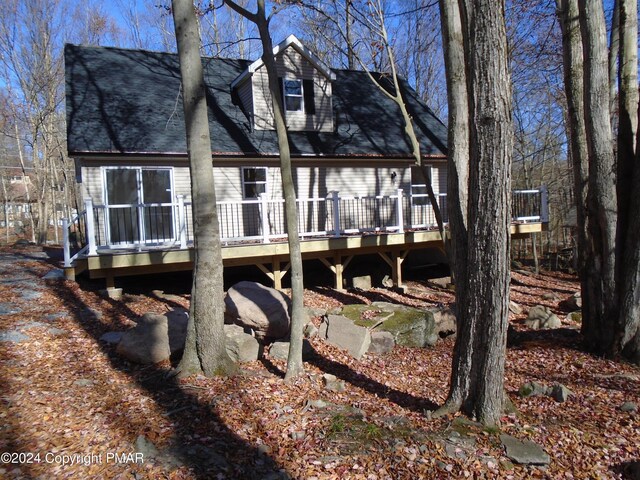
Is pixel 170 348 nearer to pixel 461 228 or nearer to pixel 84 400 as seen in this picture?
pixel 84 400

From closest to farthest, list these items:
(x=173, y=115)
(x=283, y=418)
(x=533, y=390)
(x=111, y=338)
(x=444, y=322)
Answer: (x=283, y=418)
(x=533, y=390)
(x=111, y=338)
(x=444, y=322)
(x=173, y=115)

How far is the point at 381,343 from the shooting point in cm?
780

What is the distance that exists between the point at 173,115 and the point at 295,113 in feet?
11.3

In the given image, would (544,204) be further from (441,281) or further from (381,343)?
(381,343)

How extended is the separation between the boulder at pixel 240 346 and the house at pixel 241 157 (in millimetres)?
3427

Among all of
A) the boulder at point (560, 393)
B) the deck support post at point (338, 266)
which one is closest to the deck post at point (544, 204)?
the deck support post at point (338, 266)

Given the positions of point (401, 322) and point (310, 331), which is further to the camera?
point (401, 322)

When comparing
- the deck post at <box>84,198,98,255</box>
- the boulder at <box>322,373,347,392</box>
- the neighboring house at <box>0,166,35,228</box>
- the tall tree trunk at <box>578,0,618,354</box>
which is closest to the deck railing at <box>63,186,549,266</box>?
the deck post at <box>84,198,98,255</box>

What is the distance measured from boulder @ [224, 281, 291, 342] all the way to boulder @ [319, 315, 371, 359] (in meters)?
0.73

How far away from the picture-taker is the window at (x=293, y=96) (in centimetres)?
1359

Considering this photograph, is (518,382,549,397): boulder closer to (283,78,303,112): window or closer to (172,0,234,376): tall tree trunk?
(172,0,234,376): tall tree trunk

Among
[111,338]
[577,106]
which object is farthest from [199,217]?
[577,106]

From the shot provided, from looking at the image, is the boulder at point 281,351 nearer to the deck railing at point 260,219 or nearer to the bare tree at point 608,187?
the deck railing at point 260,219

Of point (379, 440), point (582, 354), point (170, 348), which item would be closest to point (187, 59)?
point (170, 348)
